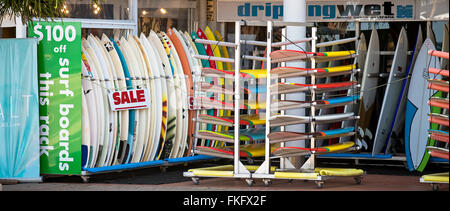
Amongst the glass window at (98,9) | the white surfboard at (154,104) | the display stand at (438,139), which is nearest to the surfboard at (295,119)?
the display stand at (438,139)

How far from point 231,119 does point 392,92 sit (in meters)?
2.40

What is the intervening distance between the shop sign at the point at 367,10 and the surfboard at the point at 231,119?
256 centimetres

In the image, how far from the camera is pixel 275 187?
7418mm

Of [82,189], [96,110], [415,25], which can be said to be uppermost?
[415,25]

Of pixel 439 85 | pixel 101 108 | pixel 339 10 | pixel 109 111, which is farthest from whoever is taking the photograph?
pixel 339 10

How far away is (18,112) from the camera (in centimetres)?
795

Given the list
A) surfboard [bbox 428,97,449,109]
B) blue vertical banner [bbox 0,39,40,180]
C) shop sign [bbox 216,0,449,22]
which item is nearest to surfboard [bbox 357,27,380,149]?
shop sign [bbox 216,0,449,22]

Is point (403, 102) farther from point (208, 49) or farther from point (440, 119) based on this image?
point (440, 119)

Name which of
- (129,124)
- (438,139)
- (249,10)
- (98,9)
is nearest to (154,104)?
(129,124)

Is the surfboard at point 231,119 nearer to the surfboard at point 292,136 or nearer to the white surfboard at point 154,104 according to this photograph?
the surfboard at point 292,136
